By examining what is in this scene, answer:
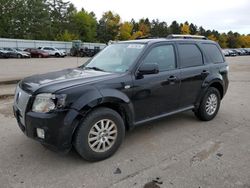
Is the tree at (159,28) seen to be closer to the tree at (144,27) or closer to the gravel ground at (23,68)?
the tree at (144,27)

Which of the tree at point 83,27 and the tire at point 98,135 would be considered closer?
the tire at point 98,135

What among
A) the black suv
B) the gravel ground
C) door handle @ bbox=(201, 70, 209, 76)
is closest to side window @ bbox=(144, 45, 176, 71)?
the black suv

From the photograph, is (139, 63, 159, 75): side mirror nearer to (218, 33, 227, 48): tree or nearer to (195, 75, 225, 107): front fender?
(195, 75, 225, 107): front fender

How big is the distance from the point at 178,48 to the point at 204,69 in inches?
31.1

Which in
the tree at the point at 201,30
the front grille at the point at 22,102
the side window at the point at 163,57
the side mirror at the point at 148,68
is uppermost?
the tree at the point at 201,30

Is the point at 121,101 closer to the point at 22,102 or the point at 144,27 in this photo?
the point at 22,102

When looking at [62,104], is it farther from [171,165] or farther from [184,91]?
[184,91]

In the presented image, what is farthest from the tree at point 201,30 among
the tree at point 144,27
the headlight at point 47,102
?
the headlight at point 47,102

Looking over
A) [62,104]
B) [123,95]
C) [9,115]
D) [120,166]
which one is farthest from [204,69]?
[9,115]

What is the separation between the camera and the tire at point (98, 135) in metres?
3.51

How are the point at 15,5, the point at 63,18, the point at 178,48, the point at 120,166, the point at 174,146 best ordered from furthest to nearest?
1. the point at 63,18
2. the point at 15,5
3. the point at 178,48
4. the point at 174,146
5. the point at 120,166

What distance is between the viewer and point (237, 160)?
3.77 meters

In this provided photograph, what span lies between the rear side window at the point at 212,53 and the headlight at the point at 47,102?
340cm

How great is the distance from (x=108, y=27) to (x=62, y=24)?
525 inches
